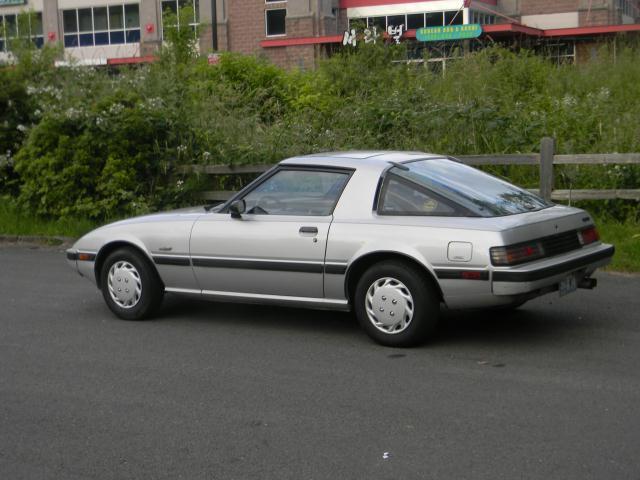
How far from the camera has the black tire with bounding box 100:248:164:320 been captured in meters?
8.47

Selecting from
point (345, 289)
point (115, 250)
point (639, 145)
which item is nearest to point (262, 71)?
point (639, 145)

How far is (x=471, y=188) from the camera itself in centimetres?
760

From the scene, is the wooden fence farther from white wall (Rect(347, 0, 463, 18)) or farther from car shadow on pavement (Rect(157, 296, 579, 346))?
white wall (Rect(347, 0, 463, 18))

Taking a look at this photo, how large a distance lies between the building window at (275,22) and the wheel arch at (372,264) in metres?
47.9

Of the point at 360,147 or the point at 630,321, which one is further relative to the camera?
the point at 360,147

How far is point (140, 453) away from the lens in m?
5.14

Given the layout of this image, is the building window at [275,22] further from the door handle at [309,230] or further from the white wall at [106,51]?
the door handle at [309,230]

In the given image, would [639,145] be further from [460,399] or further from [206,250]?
[460,399]

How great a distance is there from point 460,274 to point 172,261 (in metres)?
2.65

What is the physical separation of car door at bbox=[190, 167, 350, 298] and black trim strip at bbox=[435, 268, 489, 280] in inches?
39.4

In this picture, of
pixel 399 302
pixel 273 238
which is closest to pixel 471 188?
pixel 399 302

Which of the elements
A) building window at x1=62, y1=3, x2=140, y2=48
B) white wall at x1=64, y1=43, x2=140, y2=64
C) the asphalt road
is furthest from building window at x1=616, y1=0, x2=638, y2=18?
the asphalt road

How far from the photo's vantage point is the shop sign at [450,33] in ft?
133

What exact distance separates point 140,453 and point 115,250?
378cm
